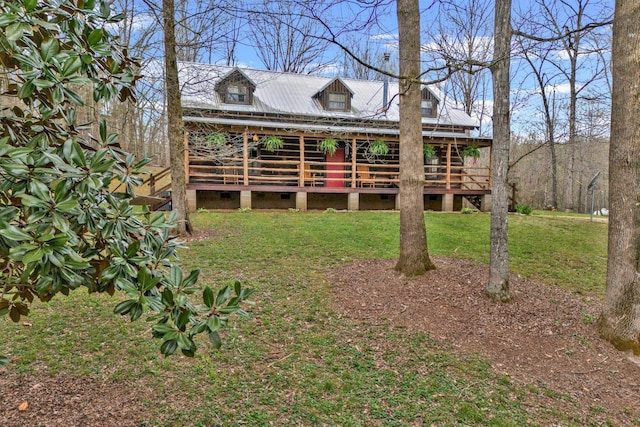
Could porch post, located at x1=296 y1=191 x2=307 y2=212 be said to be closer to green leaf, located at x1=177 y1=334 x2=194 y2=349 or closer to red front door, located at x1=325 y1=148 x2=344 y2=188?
red front door, located at x1=325 y1=148 x2=344 y2=188

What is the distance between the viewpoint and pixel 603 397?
125 inches

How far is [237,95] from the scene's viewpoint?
50.2 feet

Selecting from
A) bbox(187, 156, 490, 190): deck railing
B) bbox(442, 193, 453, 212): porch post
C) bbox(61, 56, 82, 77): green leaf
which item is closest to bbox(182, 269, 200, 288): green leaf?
bbox(61, 56, 82, 77): green leaf

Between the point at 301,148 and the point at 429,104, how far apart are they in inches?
308

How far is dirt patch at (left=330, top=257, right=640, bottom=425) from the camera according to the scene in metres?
3.19

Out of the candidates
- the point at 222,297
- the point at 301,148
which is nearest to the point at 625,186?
the point at 222,297

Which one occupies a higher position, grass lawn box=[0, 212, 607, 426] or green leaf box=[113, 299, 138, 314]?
green leaf box=[113, 299, 138, 314]

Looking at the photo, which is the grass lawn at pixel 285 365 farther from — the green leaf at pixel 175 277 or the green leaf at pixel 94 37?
the green leaf at pixel 94 37

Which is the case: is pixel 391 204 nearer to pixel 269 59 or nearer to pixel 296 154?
pixel 296 154

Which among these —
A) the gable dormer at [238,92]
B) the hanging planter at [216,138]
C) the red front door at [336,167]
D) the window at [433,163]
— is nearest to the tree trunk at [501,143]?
the hanging planter at [216,138]

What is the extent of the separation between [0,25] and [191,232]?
7665 mm

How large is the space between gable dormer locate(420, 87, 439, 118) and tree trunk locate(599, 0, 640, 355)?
46.7 ft

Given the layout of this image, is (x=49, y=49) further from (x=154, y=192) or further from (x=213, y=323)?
(x=154, y=192)

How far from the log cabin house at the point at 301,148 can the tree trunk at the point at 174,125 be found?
133 inches
